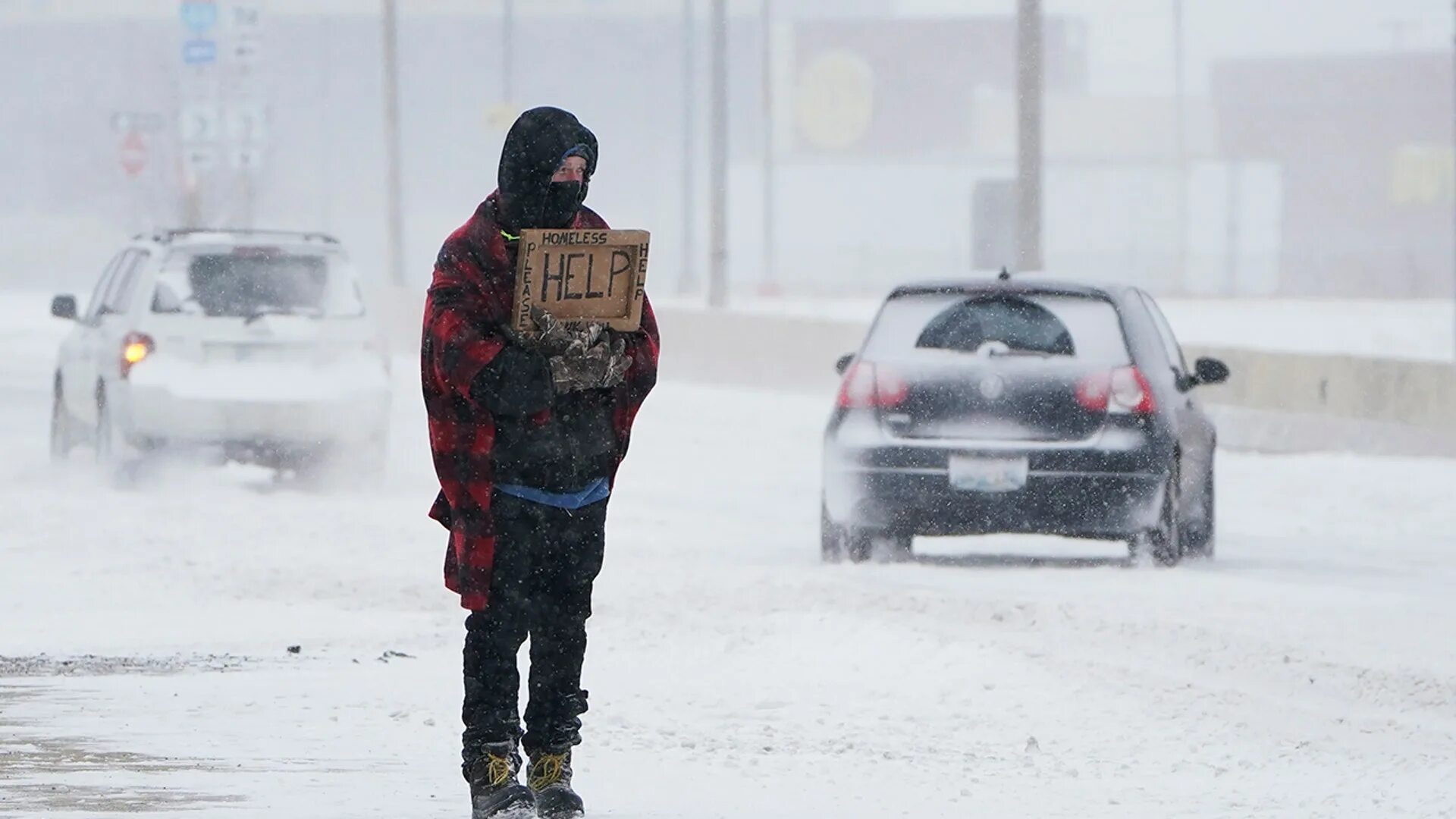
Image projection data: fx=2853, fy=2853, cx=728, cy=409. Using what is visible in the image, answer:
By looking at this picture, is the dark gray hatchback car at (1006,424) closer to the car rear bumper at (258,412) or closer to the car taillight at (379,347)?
the car rear bumper at (258,412)

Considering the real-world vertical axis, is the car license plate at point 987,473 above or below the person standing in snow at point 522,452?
below

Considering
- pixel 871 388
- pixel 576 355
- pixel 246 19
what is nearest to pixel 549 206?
pixel 576 355

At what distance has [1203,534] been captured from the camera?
13.9 metres

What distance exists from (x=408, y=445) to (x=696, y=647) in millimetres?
11698

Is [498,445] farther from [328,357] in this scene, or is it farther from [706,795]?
[328,357]

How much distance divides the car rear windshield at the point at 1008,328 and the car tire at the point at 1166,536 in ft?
2.12

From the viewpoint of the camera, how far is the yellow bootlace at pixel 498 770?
21.2 feet

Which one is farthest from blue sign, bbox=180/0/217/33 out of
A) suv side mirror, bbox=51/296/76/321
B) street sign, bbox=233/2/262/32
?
suv side mirror, bbox=51/296/76/321

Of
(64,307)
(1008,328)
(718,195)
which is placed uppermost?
(718,195)

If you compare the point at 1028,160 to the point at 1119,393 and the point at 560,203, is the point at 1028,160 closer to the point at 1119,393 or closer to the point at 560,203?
the point at 1119,393

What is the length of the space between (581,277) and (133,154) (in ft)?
119

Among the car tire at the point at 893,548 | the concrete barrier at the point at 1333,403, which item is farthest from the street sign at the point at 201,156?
the car tire at the point at 893,548

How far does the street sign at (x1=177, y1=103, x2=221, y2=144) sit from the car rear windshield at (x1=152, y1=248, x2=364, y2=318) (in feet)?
55.5

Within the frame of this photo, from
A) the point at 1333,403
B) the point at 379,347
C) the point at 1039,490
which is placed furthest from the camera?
the point at 1333,403
